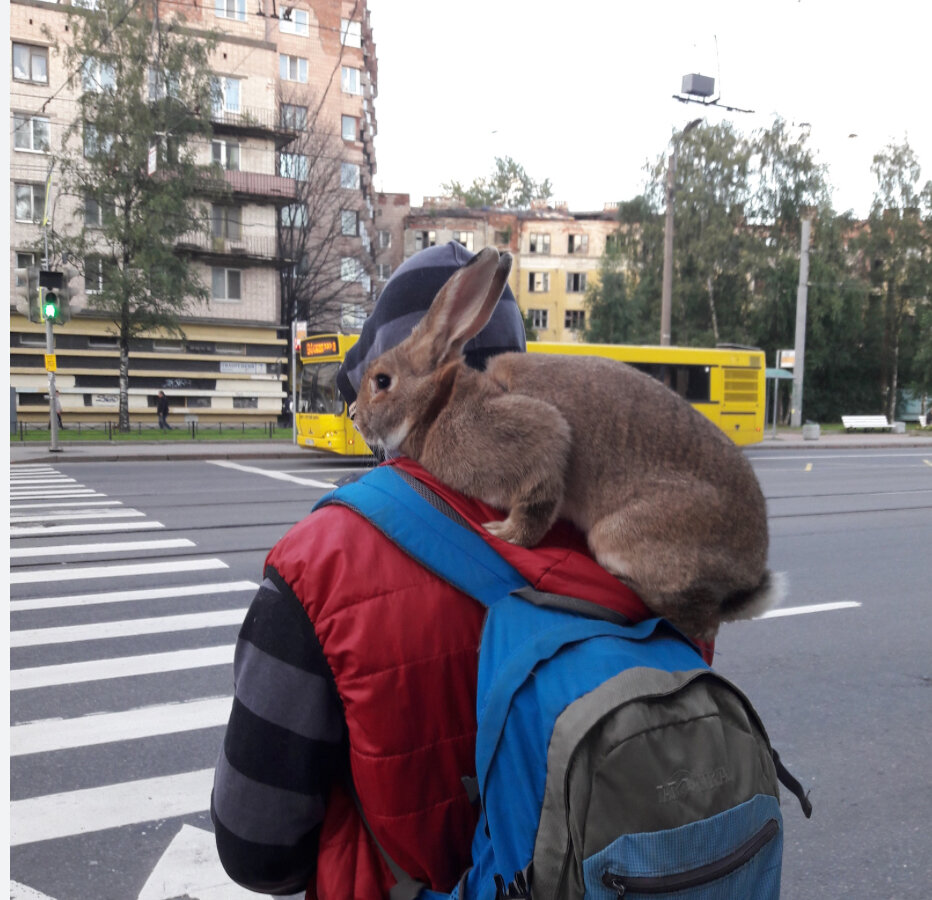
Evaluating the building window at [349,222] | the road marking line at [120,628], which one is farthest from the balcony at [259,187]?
the road marking line at [120,628]

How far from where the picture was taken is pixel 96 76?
32.4 m

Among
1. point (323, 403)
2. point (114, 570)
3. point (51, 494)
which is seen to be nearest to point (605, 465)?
point (114, 570)

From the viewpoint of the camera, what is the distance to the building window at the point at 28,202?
33.0 m

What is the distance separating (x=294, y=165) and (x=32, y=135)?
1101 centimetres

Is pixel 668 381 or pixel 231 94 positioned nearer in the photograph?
pixel 668 381

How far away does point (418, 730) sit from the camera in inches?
51.1

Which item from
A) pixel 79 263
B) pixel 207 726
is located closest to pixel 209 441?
pixel 79 263

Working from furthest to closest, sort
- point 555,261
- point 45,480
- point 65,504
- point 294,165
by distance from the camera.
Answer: point 555,261 < point 294,165 < point 45,480 < point 65,504

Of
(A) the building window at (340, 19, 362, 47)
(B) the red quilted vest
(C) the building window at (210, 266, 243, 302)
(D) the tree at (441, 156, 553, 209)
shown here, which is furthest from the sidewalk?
(D) the tree at (441, 156, 553, 209)

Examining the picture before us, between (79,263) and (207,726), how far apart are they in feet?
92.4

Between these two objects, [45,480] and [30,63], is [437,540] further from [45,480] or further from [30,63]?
[30,63]

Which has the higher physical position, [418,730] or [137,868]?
[418,730]

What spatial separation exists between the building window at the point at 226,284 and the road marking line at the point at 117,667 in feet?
110

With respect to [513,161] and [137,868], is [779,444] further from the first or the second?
[513,161]
